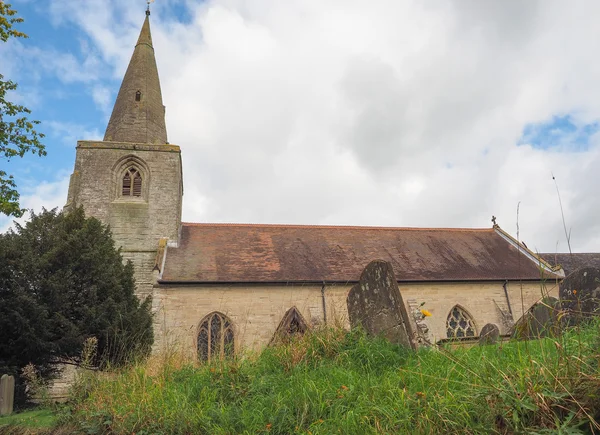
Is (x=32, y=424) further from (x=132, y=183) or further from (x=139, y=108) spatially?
(x=139, y=108)

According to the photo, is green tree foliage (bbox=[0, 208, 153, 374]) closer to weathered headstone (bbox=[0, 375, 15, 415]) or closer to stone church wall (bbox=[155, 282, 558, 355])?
stone church wall (bbox=[155, 282, 558, 355])

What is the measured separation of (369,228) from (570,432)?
791 inches

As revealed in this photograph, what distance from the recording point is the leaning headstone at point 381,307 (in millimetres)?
6019

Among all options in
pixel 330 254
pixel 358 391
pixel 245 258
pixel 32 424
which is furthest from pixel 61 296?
pixel 330 254

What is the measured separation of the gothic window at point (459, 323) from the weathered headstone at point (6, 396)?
49.2 ft

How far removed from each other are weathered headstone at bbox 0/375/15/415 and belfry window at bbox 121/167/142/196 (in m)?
12.0

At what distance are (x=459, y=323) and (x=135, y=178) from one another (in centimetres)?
1629

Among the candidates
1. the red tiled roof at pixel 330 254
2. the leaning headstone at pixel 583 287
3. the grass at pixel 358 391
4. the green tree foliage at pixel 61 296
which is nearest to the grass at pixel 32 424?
the grass at pixel 358 391

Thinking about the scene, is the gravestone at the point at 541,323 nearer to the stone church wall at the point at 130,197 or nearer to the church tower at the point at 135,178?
the church tower at the point at 135,178

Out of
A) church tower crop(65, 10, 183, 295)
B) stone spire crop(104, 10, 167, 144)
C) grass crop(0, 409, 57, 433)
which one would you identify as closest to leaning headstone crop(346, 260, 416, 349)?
grass crop(0, 409, 57, 433)

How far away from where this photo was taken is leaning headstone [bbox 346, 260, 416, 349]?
6019mm

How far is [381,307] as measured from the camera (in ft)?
21.0

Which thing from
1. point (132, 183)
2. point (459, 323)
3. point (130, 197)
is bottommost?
point (459, 323)

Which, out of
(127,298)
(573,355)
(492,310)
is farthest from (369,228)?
(573,355)
